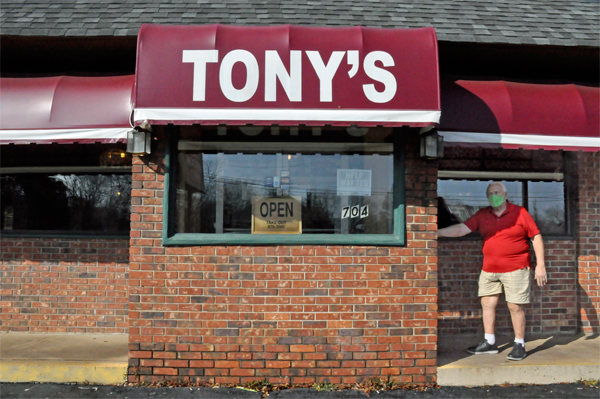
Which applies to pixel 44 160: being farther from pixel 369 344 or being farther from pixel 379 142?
pixel 369 344

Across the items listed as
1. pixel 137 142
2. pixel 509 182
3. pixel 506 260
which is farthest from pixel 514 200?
pixel 137 142

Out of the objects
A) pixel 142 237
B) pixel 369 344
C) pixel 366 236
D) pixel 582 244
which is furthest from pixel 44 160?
pixel 582 244

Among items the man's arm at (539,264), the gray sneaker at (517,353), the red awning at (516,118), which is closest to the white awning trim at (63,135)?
the red awning at (516,118)

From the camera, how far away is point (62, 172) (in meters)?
5.79

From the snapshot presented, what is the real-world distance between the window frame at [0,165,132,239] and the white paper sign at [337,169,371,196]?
294 centimetres

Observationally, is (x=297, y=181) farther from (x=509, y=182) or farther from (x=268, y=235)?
(x=509, y=182)

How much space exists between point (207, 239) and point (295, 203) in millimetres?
981

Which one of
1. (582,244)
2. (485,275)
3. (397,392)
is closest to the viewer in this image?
(397,392)

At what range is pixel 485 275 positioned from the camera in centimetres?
487

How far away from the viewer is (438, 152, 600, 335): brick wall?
5.43 metres

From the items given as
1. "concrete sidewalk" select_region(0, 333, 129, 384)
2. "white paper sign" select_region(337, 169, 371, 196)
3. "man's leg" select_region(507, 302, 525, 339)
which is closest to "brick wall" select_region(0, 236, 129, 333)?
"concrete sidewalk" select_region(0, 333, 129, 384)

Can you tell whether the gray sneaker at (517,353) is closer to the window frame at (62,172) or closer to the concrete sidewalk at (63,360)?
the concrete sidewalk at (63,360)

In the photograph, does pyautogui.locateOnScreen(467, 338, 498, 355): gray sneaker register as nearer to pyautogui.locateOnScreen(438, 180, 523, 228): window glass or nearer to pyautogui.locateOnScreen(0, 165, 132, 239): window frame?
pyautogui.locateOnScreen(438, 180, 523, 228): window glass

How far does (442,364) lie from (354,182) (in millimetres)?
2095
